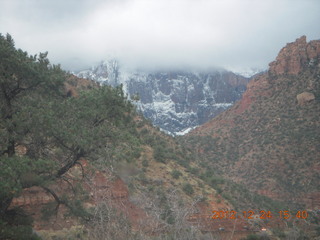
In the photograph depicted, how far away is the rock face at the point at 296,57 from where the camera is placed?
62.2 metres

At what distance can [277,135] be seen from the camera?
5094 cm

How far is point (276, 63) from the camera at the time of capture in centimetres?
6756

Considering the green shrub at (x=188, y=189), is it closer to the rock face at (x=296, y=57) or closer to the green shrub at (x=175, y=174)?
the green shrub at (x=175, y=174)

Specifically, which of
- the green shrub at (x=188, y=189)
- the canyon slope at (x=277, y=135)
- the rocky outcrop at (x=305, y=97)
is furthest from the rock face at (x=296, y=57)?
the green shrub at (x=188, y=189)

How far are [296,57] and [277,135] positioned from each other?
19929 mm

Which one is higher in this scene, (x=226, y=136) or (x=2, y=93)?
(x=2, y=93)

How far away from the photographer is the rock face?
204 ft

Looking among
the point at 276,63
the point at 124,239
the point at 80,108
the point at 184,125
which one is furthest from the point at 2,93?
the point at 184,125

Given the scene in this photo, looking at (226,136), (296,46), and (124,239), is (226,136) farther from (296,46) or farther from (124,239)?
(124,239)

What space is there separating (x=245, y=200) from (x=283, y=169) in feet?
51.7

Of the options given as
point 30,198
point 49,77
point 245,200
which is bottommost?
point 245,200

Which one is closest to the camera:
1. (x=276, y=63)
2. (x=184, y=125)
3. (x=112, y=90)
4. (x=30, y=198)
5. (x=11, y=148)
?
(x=11, y=148)
